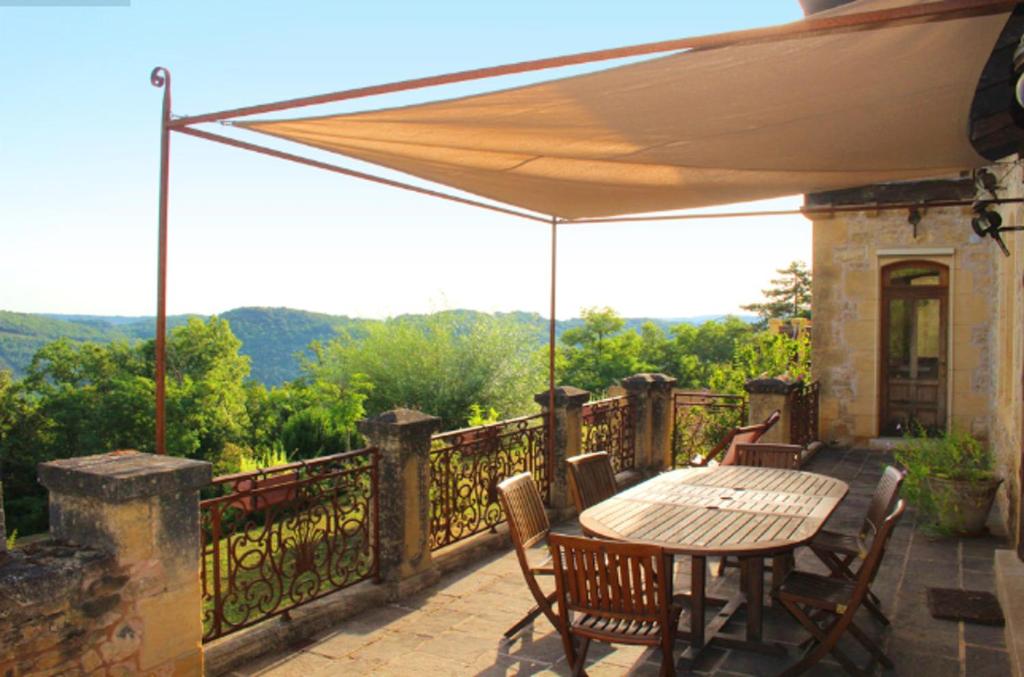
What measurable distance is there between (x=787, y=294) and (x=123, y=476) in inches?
1528

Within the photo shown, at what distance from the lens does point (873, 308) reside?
9617 mm

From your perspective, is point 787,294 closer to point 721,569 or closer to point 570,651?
point 721,569

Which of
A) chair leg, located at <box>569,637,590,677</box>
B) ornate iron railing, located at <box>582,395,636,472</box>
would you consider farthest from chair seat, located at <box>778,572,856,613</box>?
ornate iron railing, located at <box>582,395,636,472</box>

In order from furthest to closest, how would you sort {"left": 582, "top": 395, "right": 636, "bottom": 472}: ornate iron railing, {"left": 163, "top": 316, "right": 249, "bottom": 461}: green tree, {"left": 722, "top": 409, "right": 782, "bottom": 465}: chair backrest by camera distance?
{"left": 163, "top": 316, "right": 249, "bottom": 461}: green tree, {"left": 582, "top": 395, "right": 636, "bottom": 472}: ornate iron railing, {"left": 722, "top": 409, "right": 782, "bottom": 465}: chair backrest

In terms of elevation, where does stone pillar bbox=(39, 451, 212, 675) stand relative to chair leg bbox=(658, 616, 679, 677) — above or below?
above

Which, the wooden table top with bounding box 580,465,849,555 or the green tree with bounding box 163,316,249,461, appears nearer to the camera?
the wooden table top with bounding box 580,465,849,555

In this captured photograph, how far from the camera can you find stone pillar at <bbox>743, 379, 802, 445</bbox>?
807 centimetres

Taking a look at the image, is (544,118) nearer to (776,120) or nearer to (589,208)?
(776,120)

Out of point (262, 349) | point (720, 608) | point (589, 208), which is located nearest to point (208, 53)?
point (589, 208)

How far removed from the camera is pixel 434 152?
3.58m

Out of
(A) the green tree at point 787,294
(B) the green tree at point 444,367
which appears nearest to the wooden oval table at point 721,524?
(B) the green tree at point 444,367

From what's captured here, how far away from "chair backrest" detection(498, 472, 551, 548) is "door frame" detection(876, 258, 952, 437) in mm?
7395

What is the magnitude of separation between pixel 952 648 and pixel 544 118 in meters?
3.18

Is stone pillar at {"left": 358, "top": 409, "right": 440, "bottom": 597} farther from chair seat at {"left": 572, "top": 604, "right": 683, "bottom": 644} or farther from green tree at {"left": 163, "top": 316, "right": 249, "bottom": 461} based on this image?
green tree at {"left": 163, "top": 316, "right": 249, "bottom": 461}
